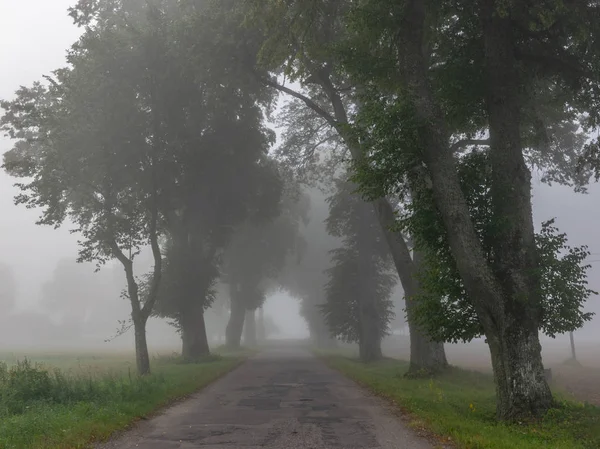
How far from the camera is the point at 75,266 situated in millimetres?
131500

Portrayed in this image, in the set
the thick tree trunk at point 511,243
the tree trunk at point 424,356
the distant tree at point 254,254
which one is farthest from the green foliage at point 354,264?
the thick tree trunk at point 511,243

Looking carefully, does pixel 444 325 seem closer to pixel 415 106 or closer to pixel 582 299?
pixel 582 299

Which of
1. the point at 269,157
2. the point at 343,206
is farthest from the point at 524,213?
the point at 269,157

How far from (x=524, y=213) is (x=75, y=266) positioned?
136 meters

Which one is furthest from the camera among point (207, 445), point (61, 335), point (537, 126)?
point (61, 335)

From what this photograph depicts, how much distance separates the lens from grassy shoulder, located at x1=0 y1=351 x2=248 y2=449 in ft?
27.9

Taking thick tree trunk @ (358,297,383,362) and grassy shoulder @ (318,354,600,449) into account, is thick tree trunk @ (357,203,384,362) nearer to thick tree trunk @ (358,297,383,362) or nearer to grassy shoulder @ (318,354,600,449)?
thick tree trunk @ (358,297,383,362)

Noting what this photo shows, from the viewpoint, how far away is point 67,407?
36.6ft

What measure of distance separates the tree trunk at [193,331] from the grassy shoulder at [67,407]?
1378cm

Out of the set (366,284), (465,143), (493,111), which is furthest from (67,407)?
(366,284)

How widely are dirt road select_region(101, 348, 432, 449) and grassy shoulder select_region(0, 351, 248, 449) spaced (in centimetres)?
48

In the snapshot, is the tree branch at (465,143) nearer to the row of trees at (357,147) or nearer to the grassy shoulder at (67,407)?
the row of trees at (357,147)

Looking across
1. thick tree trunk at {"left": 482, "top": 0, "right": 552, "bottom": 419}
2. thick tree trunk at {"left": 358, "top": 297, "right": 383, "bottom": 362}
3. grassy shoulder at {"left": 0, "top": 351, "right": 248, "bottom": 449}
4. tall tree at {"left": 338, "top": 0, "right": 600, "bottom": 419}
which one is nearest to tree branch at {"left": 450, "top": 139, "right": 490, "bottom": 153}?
tall tree at {"left": 338, "top": 0, "right": 600, "bottom": 419}

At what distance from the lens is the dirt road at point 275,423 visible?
872cm
